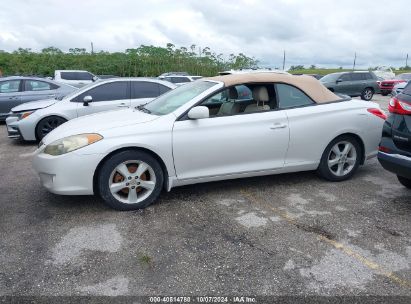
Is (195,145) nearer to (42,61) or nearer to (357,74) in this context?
(357,74)

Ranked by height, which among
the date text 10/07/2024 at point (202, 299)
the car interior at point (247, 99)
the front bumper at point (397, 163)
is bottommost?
the date text 10/07/2024 at point (202, 299)

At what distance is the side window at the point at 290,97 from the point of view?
16.4ft

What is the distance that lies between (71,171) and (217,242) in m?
1.73

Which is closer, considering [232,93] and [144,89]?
[232,93]

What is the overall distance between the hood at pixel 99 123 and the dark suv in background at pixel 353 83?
56.0ft

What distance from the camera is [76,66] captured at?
35344 millimetres

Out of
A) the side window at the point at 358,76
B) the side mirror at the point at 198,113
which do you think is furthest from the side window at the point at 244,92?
the side window at the point at 358,76

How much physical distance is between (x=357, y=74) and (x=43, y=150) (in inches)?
774

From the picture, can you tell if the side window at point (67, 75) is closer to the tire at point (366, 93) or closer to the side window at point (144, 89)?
the side window at point (144, 89)

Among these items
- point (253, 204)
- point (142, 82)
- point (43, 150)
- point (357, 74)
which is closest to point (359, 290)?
point (253, 204)

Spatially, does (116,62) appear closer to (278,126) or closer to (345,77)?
(345,77)

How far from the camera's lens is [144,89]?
837 centimetres

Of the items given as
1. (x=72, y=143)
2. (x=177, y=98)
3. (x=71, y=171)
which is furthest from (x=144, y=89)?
(x=71, y=171)

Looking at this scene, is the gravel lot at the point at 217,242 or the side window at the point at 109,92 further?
the side window at the point at 109,92
